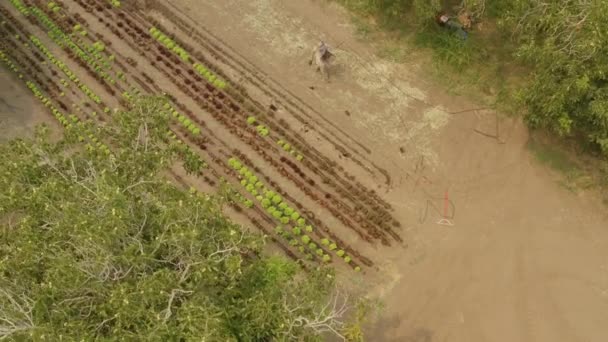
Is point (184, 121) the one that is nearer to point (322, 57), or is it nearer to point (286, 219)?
point (286, 219)

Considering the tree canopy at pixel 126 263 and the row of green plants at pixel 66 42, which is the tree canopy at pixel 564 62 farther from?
the row of green plants at pixel 66 42

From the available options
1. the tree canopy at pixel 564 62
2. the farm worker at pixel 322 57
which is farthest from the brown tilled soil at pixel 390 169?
the tree canopy at pixel 564 62

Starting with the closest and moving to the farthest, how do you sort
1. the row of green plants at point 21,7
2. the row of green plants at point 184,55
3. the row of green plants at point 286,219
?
the row of green plants at point 286,219 < the row of green plants at point 184,55 < the row of green plants at point 21,7

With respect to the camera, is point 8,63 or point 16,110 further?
point 8,63

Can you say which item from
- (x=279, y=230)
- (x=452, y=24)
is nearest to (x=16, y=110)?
(x=279, y=230)

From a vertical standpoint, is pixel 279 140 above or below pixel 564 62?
below

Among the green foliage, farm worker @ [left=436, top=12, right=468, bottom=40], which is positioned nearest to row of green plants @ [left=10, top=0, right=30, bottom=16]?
farm worker @ [left=436, top=12, right=468, bottom=40]

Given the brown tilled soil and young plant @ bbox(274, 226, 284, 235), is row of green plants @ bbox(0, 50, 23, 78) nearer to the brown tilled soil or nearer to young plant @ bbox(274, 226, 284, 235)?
the brown tilled soil
